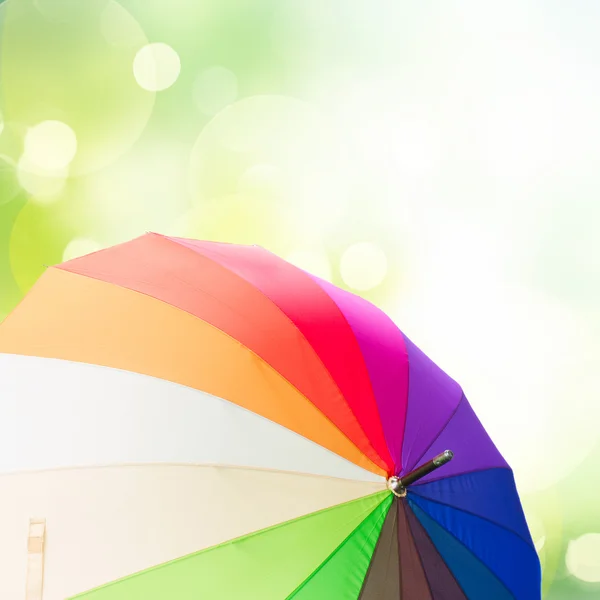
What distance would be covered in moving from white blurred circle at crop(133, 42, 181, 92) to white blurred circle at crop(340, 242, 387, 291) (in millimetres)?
799

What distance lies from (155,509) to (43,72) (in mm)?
1818

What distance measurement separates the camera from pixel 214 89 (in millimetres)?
2646

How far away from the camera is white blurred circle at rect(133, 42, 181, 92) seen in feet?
8.54

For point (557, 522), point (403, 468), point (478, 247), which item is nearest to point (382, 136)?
point (478, 247)

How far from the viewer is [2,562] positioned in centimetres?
114

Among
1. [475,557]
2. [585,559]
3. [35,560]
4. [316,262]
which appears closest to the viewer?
[35,560]

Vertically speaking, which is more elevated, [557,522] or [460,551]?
[557,522]

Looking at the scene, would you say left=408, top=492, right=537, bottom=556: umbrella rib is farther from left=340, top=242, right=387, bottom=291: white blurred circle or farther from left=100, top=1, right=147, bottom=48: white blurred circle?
left=100, top=1, right=147, bottom=48: white blurred circle

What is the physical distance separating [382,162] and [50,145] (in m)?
1.06

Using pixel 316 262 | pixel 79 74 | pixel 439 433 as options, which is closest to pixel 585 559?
pixel 316 262

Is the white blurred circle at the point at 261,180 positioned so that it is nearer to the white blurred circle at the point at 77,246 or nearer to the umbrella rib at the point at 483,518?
the white blurred circle at the point at 77,246

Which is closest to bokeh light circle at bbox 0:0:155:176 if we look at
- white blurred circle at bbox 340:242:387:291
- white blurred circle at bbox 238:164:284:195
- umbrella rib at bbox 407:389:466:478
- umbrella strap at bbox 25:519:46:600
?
white blurred circle at bbox 238:164:284:195

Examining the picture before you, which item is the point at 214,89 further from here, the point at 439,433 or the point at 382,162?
the point at 439,433

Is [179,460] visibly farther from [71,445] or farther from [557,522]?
[557,522]
